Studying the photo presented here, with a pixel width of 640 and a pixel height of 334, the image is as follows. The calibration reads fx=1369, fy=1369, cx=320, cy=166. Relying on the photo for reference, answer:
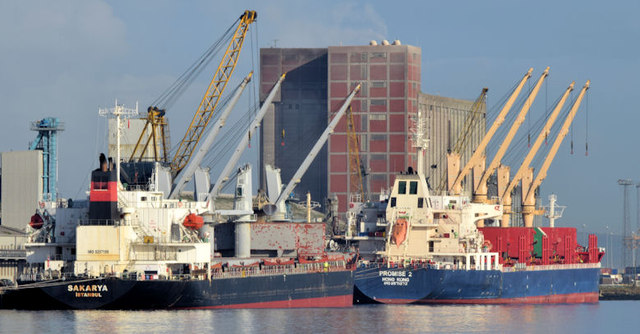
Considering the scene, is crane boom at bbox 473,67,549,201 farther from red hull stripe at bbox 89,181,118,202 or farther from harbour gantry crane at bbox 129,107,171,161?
red hull stripe at bbox 89,181,118,202

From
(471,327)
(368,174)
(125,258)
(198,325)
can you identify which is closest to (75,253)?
(125,258)

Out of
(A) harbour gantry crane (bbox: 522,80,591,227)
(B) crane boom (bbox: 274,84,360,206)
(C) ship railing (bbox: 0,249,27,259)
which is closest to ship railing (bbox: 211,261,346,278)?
(C) ship railing (bbox: 0,249,27,259)

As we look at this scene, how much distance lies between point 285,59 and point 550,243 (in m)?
59.3

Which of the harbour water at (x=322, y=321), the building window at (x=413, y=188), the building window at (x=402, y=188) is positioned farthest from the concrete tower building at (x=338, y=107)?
the harbour water at (x=322, y=321)

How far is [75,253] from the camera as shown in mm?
78500

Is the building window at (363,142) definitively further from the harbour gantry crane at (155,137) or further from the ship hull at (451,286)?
the ship hull at (451,286)

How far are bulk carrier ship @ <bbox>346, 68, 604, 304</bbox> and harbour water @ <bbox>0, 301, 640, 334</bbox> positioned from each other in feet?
6.55

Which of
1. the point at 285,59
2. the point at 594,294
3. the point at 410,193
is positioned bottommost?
the point at 594,294

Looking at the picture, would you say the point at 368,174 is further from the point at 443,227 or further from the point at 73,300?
the point at 73,300

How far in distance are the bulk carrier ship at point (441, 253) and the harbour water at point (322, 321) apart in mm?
1998

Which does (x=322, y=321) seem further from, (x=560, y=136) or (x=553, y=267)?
(x=560, y=136)

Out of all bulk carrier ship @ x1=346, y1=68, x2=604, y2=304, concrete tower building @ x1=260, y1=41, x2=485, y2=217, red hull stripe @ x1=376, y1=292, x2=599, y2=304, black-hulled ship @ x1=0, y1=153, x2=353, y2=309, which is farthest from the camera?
concrete tower building @ x1=260, y1=41, x2=485, y2=217

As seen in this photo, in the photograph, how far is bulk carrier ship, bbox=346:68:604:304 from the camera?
305 ft

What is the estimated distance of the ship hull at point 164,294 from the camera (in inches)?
2933
